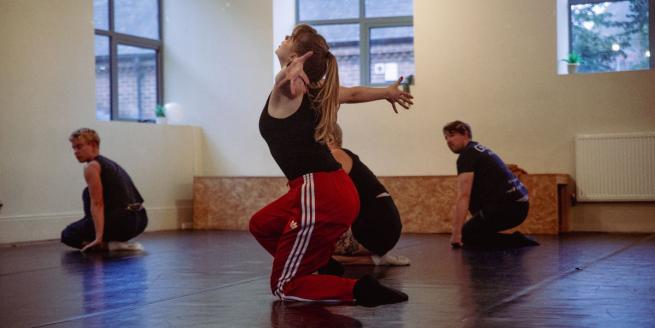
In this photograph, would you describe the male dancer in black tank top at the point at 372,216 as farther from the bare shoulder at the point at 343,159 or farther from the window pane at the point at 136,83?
the window pane at the point at 136,83

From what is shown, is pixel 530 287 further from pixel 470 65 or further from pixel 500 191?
pixel 470 65

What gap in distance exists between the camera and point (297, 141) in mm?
3334

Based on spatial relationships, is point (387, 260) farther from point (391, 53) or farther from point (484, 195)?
point (391, 53)

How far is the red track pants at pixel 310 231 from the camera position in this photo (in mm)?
3312

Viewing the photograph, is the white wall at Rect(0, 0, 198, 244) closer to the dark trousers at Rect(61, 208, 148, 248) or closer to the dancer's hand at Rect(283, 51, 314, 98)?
the dark trousers at Rect(61, 208, 148, 248)

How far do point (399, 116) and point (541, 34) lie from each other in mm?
1649

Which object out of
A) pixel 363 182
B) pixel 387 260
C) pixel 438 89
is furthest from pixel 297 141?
pixel 438 89

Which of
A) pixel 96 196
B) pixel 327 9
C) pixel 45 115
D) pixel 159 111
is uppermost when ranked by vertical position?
pixel 327 9

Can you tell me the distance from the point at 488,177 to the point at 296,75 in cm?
345

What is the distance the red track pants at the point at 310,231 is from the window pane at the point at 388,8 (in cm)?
632

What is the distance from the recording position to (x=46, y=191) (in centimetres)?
787

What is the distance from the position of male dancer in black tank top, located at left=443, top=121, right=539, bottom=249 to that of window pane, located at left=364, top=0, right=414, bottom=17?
11.4ft

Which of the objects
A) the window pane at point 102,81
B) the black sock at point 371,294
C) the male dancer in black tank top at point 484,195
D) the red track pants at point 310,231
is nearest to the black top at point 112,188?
the male dancer in black tank top at point 484,195

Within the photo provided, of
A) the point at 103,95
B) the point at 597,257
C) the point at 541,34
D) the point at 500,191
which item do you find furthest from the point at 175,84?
the point at 597,257
